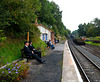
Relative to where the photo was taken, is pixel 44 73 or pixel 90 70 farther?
pixel 90 70

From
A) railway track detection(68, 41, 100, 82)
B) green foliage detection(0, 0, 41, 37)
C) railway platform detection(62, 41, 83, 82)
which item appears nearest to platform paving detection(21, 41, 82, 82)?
railway platform detection(62, 41, 83, 82)

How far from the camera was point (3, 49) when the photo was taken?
5926 millimetres

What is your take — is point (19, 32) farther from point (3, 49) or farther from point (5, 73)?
point (5, 73)

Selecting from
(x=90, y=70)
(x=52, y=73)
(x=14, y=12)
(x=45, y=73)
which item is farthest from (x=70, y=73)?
(x=14, y=12)

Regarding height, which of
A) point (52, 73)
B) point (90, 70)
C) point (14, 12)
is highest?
point (14, 12)

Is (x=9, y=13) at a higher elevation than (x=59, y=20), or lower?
lower

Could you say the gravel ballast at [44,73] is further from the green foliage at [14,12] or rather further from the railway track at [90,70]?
the green foliage at [14,12]

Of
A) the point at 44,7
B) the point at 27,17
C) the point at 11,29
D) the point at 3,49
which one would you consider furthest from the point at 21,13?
the point at 44,7

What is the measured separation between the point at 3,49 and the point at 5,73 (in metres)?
3.26

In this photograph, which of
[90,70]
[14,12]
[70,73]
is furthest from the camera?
[14,12]

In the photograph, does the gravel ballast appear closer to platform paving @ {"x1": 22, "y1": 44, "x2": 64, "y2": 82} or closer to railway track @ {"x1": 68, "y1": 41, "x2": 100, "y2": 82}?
platform paving @ {"x1": 22, "y1": 44, "x2": 64, "y2": 82}

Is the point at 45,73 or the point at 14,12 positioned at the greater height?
the point at 14,12

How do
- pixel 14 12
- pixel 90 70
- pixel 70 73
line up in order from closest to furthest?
pixel 70 73 → pixel 90 70 → pixel 14 12

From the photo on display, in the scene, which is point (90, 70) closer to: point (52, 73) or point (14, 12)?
point (52, 73)
